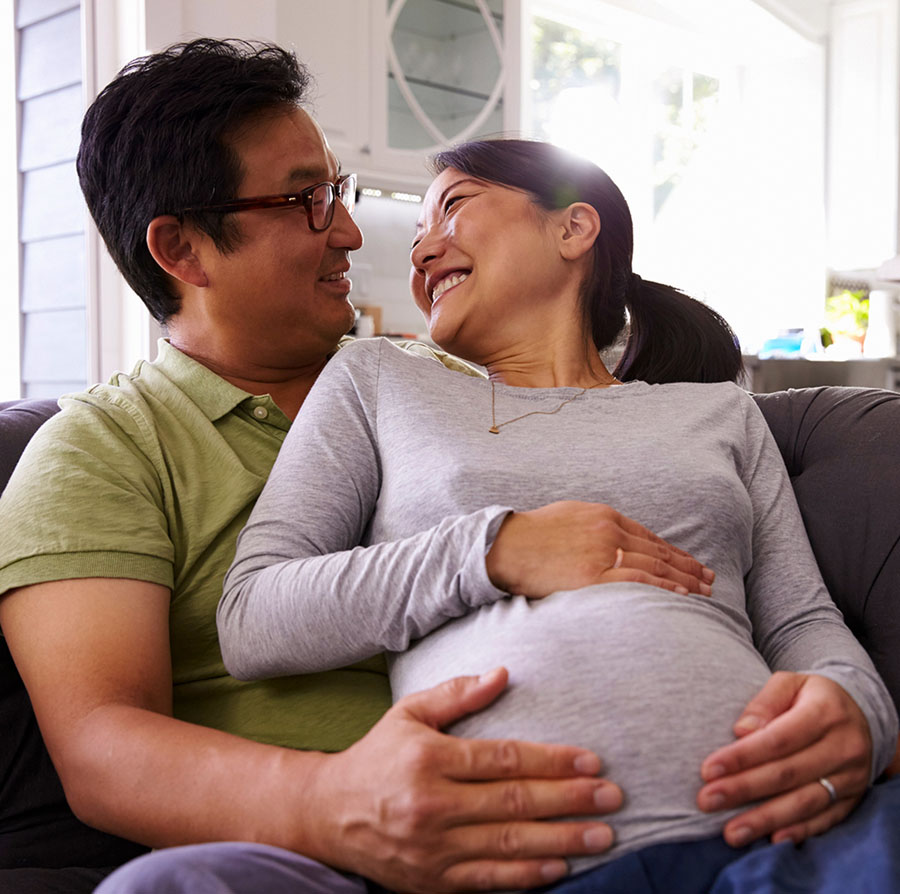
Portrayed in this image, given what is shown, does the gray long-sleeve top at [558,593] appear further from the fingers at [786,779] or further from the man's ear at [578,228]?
the man's ear at [578,228]

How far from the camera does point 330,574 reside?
1031 millimetres

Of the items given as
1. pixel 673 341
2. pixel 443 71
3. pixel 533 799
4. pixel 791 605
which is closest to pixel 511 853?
pixel 533 799

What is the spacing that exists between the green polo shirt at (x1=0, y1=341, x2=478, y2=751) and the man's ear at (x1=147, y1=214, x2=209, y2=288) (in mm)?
219

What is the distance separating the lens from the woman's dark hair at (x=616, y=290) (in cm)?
148

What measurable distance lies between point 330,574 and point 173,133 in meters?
0.72

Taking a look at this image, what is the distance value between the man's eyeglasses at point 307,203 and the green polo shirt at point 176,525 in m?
0.28

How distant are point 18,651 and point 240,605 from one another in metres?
0.24

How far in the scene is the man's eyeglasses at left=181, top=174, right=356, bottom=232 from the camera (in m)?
1.46

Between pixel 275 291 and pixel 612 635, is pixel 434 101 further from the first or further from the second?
pixel 612 635

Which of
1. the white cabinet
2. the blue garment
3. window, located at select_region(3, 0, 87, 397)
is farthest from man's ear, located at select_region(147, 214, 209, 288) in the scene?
the white cabinet

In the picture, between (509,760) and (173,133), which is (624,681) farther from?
(173,133)

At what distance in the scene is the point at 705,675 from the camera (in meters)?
0.98

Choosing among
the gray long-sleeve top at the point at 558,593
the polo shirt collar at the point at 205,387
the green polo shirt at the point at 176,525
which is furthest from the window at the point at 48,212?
the gray long-sleeve top at the point at 558,593

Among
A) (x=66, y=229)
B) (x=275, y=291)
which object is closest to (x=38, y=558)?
(x=275, y=291)
